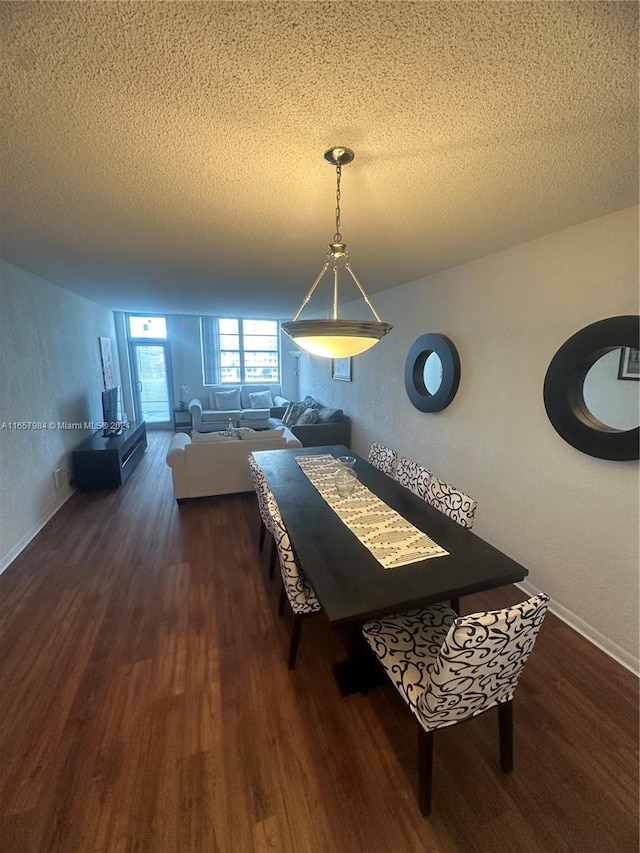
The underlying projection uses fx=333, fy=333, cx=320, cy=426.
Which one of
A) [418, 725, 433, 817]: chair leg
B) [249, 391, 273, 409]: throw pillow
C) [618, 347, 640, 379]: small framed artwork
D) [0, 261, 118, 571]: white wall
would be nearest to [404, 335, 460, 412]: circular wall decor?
[618, 347, 640, 379]: small framed artwork

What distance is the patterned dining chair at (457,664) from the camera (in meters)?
1.01

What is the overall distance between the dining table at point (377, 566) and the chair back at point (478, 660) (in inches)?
9.5

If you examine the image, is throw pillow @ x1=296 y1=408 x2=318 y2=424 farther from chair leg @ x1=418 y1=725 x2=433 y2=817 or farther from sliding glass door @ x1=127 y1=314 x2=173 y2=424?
chair leg @ x1=418 y1=725 x2=433 y2=817

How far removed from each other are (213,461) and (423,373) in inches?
97.8

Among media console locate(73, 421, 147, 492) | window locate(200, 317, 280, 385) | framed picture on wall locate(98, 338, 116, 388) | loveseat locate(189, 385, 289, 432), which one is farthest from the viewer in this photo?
window locate(200, 317, 280, 385)

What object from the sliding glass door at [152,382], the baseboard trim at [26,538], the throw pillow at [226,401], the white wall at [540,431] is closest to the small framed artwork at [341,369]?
the white wall at [540,431]

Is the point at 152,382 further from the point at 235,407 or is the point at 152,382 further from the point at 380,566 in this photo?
the point at 380,566

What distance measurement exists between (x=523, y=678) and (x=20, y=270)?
4797 mm

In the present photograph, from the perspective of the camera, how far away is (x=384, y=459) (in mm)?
2938

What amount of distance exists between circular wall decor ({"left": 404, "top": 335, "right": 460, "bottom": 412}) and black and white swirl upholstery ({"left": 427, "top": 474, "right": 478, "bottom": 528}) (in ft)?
3.24

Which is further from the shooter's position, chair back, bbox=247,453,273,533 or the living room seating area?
the living room seating area

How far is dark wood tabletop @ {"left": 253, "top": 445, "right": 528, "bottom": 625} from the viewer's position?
1.25 m

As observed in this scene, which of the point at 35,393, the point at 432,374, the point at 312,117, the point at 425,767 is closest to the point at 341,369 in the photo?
the point at 432,374

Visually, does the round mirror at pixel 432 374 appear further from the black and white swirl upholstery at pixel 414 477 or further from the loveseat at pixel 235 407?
the loveseat at pixel 235 407
